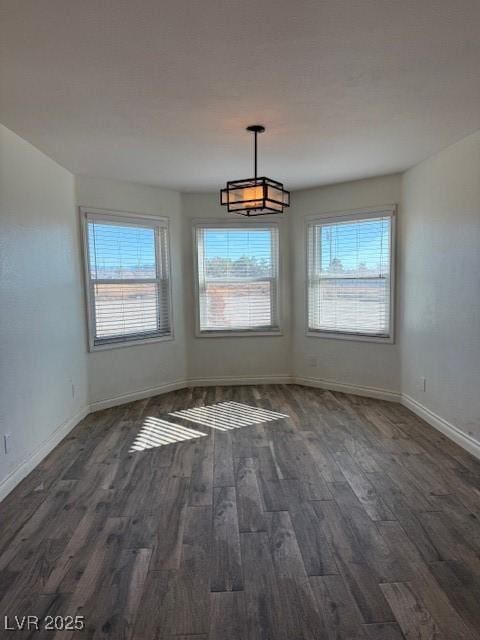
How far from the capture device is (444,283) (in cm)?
371

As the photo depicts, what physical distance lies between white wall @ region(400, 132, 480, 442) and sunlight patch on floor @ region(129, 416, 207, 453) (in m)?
2.28

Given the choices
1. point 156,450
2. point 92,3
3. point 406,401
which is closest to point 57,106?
point 92,3

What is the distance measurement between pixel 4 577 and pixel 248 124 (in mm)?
3104

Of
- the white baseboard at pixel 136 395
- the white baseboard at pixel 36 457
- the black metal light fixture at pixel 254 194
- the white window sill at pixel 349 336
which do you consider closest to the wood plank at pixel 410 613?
the black metal light fixture at pixel 254 194

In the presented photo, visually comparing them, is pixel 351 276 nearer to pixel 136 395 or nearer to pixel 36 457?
Result: pixel 136 395

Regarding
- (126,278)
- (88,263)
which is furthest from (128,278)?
(88,263)

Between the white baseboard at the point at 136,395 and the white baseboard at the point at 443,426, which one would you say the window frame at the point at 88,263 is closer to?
the white baseboard at the point at 136,395

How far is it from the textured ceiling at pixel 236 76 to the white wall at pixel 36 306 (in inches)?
15.2

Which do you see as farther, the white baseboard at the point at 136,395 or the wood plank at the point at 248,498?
the white baseboard at the point at 136,395

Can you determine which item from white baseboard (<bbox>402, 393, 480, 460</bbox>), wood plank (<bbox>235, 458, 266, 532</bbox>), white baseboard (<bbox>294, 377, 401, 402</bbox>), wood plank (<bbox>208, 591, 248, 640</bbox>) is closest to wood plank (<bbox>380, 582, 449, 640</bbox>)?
A: wood plank (<bbox>208, 591, 248, 640</bbox>)

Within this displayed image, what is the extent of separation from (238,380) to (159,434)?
188 cm

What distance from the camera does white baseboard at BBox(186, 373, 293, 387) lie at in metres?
5.53

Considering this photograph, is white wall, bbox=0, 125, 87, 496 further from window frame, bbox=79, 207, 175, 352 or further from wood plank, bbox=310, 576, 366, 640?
wood plank, bbox=310, 576, 366, 640

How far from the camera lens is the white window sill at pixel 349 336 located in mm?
4738
